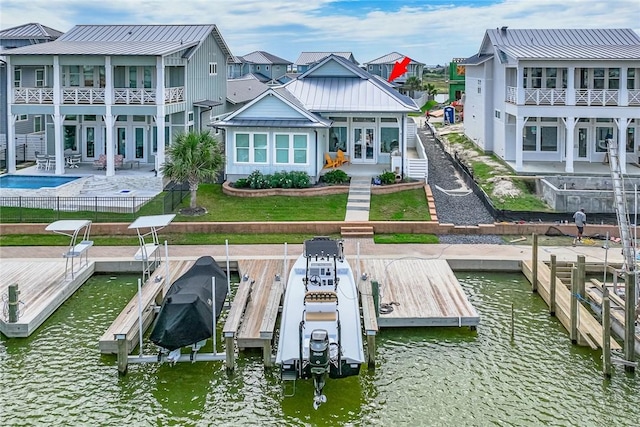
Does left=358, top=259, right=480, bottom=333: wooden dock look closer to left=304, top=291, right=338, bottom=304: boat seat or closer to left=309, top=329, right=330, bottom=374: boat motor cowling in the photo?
left=304, top=291, right=338, bottom=304: boat seat

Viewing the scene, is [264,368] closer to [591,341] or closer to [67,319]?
[67,319]

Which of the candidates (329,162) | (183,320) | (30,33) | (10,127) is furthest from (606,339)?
(30,33)

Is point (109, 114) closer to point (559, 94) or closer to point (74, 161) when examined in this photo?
point (74, 161)

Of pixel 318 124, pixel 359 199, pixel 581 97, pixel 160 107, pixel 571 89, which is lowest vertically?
pixel 359 199

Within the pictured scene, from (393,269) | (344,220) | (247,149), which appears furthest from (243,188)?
(393,269)

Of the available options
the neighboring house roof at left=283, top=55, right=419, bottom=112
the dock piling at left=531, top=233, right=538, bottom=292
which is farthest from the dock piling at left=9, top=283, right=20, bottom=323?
the neighboring house roof at left=283, top=55, right=419, bottom=112
